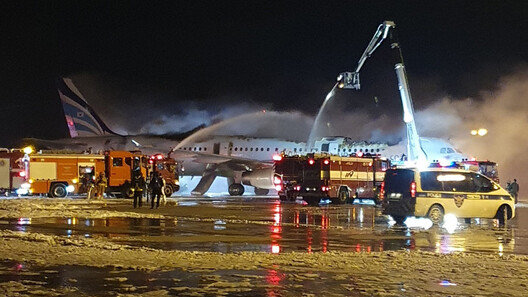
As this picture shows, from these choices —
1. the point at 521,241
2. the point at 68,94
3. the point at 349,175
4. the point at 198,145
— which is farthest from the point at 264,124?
the point at 521,241

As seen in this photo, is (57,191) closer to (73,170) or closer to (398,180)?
(73,170)

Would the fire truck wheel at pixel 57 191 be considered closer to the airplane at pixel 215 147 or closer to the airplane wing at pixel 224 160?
the airplane at pixel 215 147

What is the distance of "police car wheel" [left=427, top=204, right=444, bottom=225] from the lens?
18.8 metres

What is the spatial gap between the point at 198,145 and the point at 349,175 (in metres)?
19.8

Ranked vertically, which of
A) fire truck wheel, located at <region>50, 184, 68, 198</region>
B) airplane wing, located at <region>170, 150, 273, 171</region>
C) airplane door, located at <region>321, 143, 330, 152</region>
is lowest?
fire truck wheel, located at <region>50, 184, 68, 198</region>

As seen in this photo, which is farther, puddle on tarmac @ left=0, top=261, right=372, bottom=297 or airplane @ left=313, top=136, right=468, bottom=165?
airplane @ left=313, top=136, right=468, bottom=165

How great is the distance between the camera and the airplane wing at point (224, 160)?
42438 mm

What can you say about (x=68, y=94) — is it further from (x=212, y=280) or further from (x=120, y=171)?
(x=212, y=280)

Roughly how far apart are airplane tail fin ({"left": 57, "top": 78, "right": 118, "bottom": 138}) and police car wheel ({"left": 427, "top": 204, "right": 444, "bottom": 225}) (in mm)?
42228

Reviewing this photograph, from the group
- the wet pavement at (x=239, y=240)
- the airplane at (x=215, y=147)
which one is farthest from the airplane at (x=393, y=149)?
the wet pavement at (x=239, y=240)

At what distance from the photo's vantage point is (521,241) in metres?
14.3

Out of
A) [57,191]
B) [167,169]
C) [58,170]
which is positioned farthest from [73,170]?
[167,169]

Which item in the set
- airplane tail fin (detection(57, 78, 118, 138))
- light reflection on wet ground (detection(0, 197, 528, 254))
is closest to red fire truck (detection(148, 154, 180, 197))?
light reflection on wet ground (detection(0, 197, 528, 254))

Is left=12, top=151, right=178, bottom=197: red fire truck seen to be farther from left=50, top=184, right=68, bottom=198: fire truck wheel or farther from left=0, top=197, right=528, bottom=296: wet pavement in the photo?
left=0, top=197, right=528, bottom=296: wet pavement
